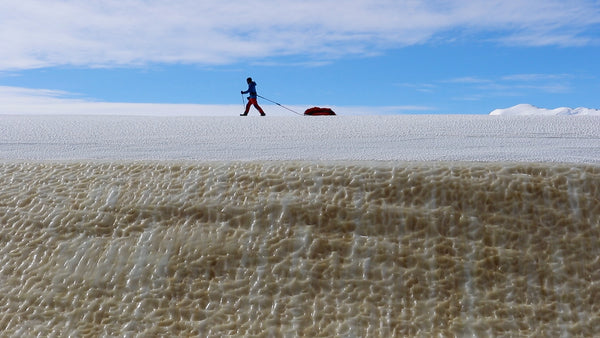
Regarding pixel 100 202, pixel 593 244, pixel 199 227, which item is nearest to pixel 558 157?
pixel 593 244

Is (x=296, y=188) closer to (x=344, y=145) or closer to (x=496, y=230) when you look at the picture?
(x=496, y=230)

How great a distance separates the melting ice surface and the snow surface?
0.80ft

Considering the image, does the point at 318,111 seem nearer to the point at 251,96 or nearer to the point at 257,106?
the point at 257,106

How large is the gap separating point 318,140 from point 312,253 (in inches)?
28.5

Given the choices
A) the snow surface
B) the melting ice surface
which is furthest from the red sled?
the melting ice surface

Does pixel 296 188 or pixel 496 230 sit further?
pixel 296 188

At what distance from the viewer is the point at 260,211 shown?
3.66ft

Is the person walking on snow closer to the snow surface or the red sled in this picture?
the red sled

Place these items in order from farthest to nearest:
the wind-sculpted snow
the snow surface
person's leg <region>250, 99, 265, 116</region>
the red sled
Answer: person's leg <region>250, 99, 265, 116</region>
the red sled
the snow surface
the wind-sculpted snow

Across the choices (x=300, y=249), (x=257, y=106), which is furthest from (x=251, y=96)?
(x=300, y=249)

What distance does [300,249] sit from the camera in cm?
105

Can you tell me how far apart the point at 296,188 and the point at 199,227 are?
7.6 inches

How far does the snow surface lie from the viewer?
4.93ft

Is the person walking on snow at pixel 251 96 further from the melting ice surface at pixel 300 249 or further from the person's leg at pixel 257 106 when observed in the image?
the melting ice surface at pixel 300 249
